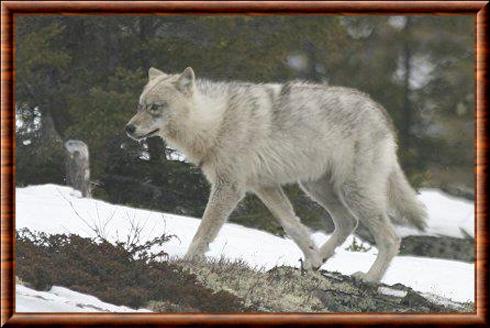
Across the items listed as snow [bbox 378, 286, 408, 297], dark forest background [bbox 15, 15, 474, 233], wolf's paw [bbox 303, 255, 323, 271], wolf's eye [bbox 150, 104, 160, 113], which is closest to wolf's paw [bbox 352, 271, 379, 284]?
snow [bbox 378, 286, 408, 297]

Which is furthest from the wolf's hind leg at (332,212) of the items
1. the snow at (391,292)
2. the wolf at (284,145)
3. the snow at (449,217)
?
the snow at (449,217)

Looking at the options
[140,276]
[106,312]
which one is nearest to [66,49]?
[140,276]

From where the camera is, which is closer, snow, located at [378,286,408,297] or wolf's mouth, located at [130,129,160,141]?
wolf's mouth, located at [130,129,160,141]

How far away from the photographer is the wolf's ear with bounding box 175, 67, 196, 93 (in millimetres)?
7688

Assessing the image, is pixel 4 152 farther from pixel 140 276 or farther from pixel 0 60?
pixel 140 276

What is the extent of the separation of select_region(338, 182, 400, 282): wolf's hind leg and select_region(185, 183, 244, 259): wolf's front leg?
1.14 metres

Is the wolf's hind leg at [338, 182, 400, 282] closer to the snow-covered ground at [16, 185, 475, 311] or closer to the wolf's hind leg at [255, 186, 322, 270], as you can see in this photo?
the wolf's hind leg at [255, 186, 322, 270]

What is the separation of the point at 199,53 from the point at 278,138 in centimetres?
515

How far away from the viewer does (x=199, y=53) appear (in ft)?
41.5

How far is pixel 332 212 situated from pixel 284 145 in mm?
888

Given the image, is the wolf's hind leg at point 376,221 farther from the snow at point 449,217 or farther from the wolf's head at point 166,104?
the snow at point 449,217

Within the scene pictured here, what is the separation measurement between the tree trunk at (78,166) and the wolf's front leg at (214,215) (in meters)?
5.08

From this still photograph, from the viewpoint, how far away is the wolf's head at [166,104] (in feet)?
24.9

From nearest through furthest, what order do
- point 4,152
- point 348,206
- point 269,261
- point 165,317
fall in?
point 165,317 < point 4,152 < point 348,206 < point 269,261
